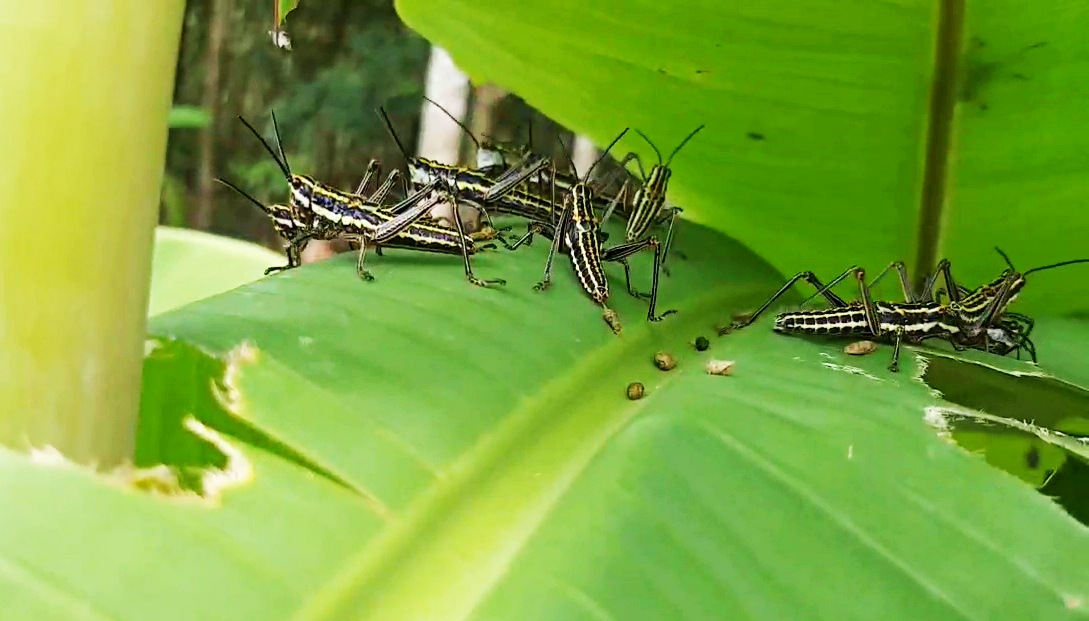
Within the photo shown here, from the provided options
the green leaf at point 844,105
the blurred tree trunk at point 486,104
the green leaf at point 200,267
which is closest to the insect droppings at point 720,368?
the green leaf at point 844,105

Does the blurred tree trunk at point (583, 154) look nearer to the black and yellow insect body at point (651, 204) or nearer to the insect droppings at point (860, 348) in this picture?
the black and yellow insect body at point (651, 204)

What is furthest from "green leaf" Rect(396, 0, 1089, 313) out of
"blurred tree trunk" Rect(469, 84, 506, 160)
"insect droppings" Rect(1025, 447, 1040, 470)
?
"blurred tree trunk" Rect(469, 84, 506, 160)

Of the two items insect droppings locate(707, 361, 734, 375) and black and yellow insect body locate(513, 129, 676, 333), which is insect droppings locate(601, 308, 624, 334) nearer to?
black and yellow insect body locate(513, 129, 676, 333)

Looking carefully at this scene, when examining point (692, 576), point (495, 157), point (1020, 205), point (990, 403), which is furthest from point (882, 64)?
point (495, 157)

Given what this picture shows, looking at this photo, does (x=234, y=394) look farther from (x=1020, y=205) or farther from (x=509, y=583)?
(x=1020, y=205)

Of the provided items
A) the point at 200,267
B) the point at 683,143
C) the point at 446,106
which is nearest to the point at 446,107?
the point at 446,106
